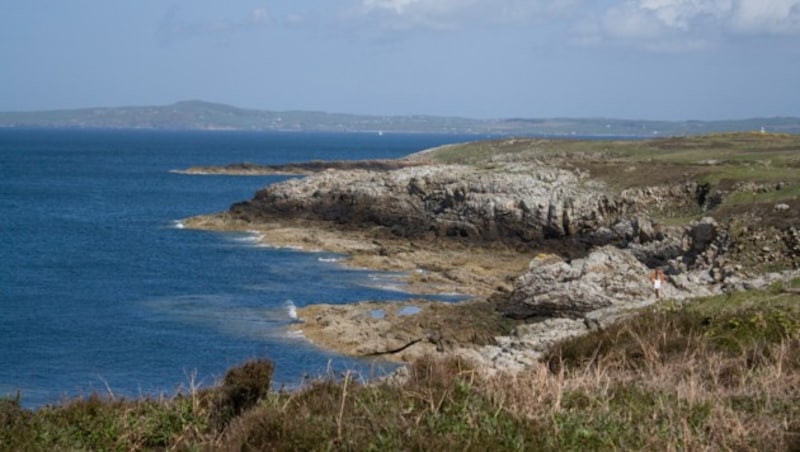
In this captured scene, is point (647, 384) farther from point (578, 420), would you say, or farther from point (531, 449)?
point (531, 449)

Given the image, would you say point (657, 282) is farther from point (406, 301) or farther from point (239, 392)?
point (239, 392)

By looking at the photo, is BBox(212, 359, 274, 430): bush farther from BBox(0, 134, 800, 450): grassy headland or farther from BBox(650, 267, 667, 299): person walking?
BBox(650, 267, 667, 299): person walking

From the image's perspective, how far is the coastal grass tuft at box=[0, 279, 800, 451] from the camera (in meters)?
9.17

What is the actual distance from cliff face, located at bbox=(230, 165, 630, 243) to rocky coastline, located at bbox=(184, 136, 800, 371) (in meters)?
0.08

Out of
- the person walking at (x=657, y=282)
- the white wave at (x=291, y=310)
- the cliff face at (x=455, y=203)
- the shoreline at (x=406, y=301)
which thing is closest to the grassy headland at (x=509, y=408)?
the shoreline at (x=406, y=301)

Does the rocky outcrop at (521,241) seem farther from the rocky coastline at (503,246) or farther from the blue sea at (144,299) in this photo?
the blue sea at (144,299)

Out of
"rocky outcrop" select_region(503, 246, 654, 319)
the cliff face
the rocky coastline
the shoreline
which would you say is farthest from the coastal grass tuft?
the cliff face

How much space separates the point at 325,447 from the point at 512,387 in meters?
2.32

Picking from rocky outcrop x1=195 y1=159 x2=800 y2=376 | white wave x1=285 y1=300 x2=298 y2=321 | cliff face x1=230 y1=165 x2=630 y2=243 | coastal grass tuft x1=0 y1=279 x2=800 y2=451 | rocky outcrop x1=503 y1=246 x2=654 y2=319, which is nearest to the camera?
coastal grass tuft x1=0 y1=279 x2=800 y2=451

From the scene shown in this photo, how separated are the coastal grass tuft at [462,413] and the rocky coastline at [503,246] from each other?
4854 millimetres

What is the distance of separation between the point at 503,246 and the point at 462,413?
36434 mm

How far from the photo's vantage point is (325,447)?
9008 millimetres

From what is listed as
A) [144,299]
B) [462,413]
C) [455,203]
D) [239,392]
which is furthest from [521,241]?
[462,413]

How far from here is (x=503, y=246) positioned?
45906 mm
